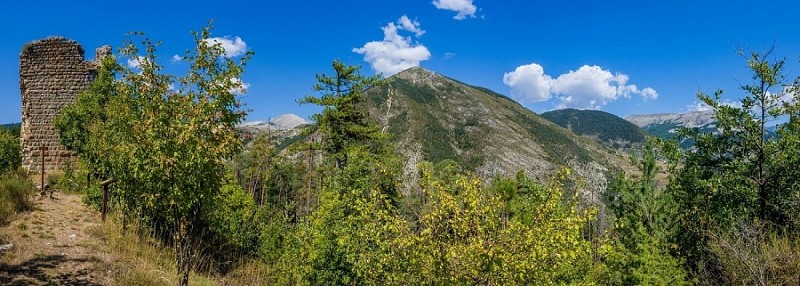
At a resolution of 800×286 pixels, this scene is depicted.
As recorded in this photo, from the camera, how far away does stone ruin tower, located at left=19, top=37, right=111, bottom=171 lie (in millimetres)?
25859

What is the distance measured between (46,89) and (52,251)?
20.6 metres

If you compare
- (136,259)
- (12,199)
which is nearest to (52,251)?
(136,259)

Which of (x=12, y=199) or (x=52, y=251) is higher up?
(x=12, y=199)

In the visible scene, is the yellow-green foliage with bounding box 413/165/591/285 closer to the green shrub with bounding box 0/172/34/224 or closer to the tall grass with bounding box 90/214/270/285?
the tall grass with bounding box 90/214/270/285

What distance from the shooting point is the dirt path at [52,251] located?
9.06 metres

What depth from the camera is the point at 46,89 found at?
26031 millimetres

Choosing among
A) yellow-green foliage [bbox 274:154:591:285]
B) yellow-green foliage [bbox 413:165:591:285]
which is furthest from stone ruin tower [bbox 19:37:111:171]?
yellow-green foliage [bbox 413:165:591:285]

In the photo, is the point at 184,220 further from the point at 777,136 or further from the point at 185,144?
the point at 777,136

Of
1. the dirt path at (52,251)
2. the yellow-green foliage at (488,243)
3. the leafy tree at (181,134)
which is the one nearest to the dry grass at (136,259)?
the dirt path at (52,251)

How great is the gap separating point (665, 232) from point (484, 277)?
2091cm

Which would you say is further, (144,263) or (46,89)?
(46,89)

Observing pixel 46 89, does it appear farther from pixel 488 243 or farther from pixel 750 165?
pixel 750 165

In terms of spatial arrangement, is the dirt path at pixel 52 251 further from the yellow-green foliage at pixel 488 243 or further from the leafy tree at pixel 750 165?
the leafy tree at pixel 750 165

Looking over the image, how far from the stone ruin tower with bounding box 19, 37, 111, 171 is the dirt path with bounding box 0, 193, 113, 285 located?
1401cm
